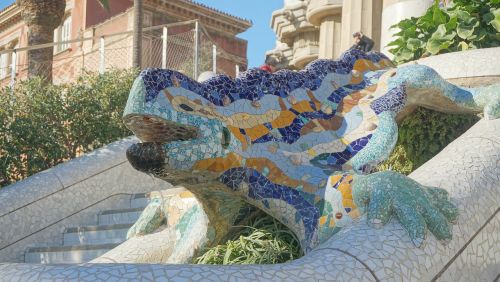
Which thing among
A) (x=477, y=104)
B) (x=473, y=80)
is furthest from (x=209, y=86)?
(x=473, y=80)

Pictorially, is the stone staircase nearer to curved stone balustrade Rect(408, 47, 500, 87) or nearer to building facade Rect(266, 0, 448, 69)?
curved stone balustrade Rect(408, 47, 500, 87)

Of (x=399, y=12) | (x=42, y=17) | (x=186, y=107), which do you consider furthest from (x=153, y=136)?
(x=42, y=17)

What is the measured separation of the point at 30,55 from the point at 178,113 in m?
8.57

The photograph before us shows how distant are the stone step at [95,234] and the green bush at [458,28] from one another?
3.20 metres

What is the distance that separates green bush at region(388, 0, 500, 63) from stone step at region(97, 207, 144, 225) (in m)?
3.10

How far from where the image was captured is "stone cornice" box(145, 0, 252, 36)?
27.6 metres

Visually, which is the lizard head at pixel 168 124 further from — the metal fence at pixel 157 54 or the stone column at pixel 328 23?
the stone column at pixel 328 23

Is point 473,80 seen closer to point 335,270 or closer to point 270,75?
point 270,75

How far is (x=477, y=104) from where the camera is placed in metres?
5.13

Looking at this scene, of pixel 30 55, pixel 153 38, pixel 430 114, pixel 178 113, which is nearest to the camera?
pixel 178 113

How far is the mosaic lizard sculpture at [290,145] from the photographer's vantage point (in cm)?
346

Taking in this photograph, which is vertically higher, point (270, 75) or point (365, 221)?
point (270, 75)

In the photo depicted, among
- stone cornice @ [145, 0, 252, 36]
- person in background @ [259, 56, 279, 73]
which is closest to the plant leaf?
person in background @ [259, 56, 279, 73]

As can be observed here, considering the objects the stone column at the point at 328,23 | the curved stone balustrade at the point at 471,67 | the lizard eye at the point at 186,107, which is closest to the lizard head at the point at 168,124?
the lizard eye at the point at 186,107
